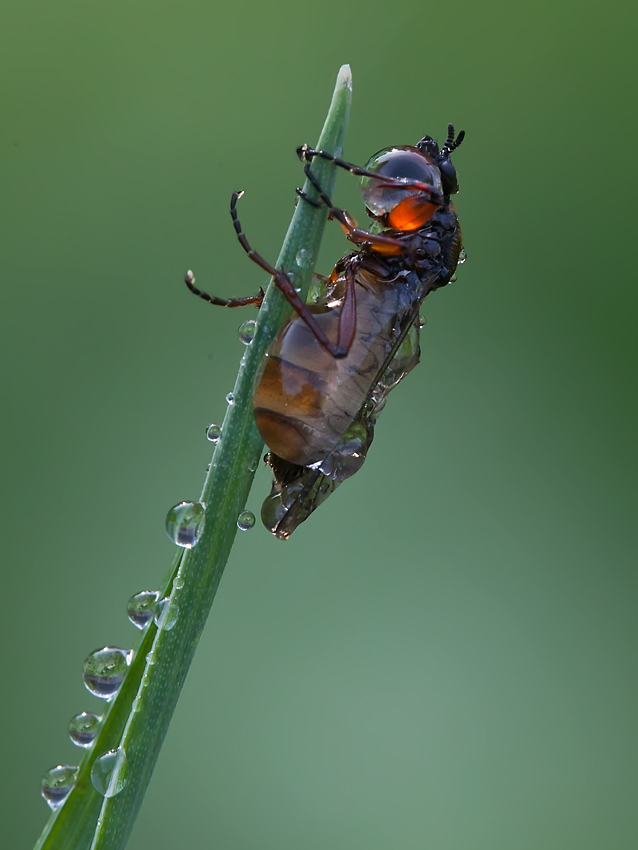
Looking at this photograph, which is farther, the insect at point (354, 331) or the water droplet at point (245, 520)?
the insect at point (354, 331)

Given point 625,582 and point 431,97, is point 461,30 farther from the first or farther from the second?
point 625,582

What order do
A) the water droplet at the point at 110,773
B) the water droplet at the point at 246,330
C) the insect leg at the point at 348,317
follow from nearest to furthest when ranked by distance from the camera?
the water droplet at the point at 110,773 < the water droplet at the point at 246,330 < the insect leg at the point at 348,317

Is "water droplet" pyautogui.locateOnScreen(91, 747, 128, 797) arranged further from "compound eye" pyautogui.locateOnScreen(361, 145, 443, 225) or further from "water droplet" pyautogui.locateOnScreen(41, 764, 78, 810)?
"compound eye" pyautogui.locateOnScreen(361, 145, 443, 225)

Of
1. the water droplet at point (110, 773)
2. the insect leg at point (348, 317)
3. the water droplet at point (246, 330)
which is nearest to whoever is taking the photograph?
the water droplet at point (110, 773)

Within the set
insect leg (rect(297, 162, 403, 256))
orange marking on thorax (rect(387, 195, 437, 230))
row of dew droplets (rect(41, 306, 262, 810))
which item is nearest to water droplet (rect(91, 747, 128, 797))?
row of dew droplets (rect(41, 306, 262, 810))

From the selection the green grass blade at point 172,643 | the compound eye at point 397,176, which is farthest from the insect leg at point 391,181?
the green grass blade at point 172,643

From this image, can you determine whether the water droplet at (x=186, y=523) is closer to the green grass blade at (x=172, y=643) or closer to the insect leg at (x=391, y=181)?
the green grass blade at (x=172, y=643)

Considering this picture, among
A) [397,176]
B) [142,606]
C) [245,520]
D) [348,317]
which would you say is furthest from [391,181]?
[142,606]
